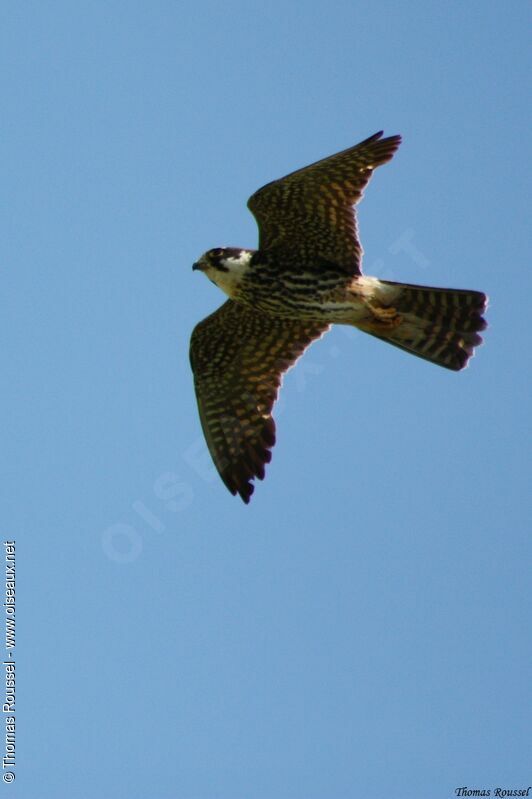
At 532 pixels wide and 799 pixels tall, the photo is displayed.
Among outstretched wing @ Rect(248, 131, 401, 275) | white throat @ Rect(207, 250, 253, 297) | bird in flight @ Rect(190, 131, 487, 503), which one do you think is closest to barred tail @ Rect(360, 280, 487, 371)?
bird in flight @ Rect(190, 131, 487, 503)

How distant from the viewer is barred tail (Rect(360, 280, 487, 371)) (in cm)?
1097

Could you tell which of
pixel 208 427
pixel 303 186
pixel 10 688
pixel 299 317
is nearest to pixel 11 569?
pixel 10 688

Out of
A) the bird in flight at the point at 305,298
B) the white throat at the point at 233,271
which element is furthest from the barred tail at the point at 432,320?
the white throat at the point at 233,271

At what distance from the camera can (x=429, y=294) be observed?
10992 mm

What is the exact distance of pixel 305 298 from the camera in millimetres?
11188

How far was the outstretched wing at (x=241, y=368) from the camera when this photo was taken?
11680 millimetres

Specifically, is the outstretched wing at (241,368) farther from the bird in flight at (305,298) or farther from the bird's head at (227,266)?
the bird's head at (227,266)

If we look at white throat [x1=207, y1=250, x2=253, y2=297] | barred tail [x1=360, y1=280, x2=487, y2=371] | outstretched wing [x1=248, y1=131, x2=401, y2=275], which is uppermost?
outstretched wing [x1=248, y1=131, x2=401, y2=275]

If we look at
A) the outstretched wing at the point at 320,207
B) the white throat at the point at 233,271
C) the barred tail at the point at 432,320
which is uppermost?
the outstretched wing at the point at 320,207

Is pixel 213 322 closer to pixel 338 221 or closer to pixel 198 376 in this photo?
pixel 198 376

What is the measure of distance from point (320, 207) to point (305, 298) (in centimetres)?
69

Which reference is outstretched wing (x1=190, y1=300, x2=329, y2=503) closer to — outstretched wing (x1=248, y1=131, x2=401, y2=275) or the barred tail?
outstretched wing (x1=248, y1=131, x2=401, y2=275)

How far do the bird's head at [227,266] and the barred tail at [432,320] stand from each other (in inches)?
41.0

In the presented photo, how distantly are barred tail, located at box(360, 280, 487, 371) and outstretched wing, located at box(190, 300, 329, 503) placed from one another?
87cm
